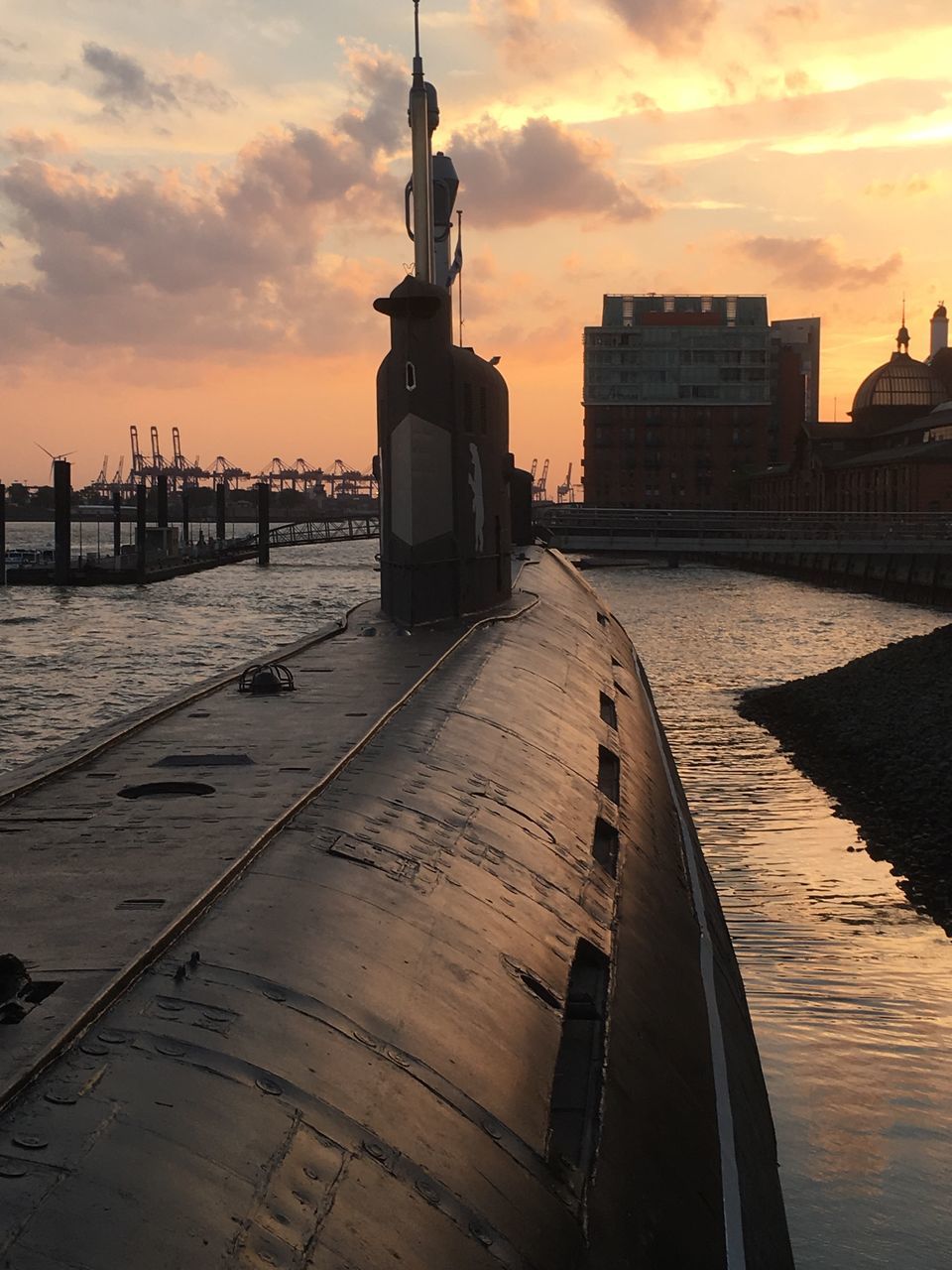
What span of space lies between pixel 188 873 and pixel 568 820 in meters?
4.42

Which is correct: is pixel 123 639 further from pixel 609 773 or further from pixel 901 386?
pixel 901 386

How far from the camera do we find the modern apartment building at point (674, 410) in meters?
158

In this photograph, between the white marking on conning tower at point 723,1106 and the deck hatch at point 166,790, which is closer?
the white marking on conning tower at point 723,1106

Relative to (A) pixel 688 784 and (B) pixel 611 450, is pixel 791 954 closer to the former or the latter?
(A) pixel 688 784

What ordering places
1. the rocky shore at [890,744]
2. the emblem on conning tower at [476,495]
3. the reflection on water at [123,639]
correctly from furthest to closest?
the reflection on water at [123,639]
the emblem on conning tower at [476,495]
the rocky shore at [890,744]

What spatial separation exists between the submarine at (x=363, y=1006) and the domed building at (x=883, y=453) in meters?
81.8

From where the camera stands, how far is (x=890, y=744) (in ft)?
80.8

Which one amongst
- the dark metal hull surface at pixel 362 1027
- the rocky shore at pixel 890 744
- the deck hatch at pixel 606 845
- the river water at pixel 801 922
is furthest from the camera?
the rocky shore at pixel 890 744

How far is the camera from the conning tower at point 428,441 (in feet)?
58.8

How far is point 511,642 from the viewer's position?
678 inches

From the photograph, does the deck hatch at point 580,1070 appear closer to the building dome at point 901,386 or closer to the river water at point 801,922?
the river water at point 801,922

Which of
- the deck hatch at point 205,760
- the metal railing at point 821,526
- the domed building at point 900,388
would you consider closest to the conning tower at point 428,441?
the deck hatch at point 205,760

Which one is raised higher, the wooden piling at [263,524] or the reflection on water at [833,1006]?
the wooden piling at [263,524]

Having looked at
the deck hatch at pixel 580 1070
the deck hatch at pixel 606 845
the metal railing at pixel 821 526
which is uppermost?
the metal railing at pixel 821 526
